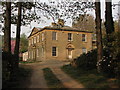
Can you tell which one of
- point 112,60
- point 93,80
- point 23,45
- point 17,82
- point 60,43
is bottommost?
point 17,82

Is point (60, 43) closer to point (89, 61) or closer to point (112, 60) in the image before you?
point (89, 61)

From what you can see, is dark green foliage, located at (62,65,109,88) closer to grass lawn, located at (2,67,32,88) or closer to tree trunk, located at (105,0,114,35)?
grass lawn, located at (2,67,32,88)

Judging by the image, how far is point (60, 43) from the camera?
1353 inches

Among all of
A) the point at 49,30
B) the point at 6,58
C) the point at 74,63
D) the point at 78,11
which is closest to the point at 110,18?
the point at 78,11

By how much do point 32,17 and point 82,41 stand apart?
2133 cm

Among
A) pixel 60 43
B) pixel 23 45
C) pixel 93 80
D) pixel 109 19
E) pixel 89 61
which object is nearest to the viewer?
pixel 93 80

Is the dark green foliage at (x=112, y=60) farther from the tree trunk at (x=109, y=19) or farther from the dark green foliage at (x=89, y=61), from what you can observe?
the tree trunk at (x=109, y=19)

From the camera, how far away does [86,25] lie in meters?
57.8

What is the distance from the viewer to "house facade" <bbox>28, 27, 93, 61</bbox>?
109 ft

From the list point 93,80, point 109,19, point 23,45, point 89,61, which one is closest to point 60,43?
point 89,61

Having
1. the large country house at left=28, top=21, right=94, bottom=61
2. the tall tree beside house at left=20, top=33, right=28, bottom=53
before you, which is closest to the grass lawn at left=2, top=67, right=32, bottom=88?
the large country house at left=28, top=21, right=94, bottom=61

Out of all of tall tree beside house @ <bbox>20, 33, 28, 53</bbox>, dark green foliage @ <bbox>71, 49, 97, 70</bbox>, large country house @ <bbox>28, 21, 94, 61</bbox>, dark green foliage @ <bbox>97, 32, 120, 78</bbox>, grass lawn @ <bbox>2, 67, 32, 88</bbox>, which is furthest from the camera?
tall tree beside house @ <bbox>20, 33, 28, 53</bbox>

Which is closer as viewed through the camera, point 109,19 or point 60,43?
point 109,19

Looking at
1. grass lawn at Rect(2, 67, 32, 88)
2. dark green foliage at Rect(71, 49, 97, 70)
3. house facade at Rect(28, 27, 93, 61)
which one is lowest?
grass lawn at Rect(2, 67, 32, 88)
